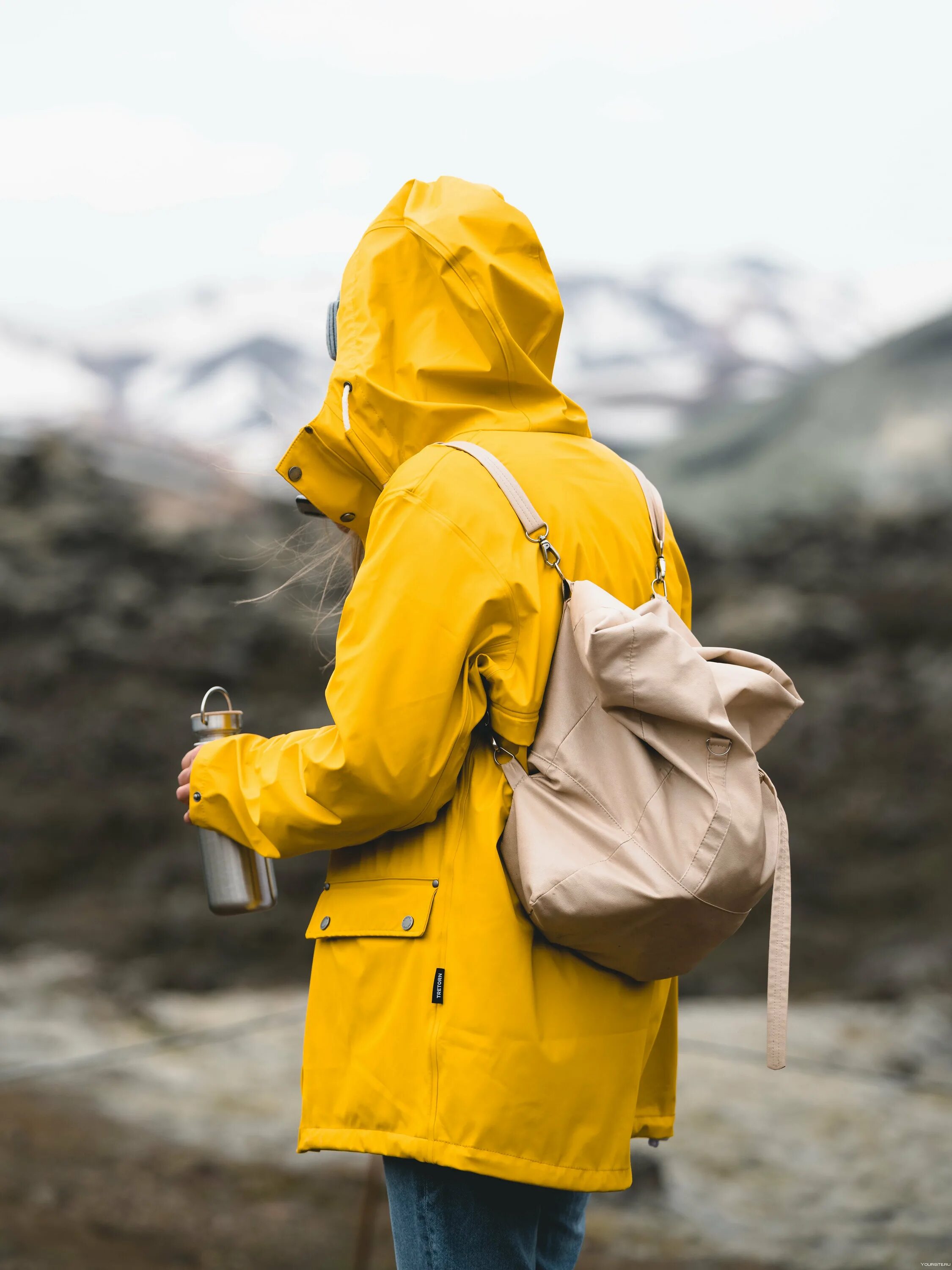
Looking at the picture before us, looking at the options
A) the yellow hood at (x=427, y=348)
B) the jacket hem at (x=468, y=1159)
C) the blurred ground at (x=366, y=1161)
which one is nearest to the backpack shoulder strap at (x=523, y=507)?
the yellow hood at (x=427, y=348)

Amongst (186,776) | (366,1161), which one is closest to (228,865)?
(186,776)

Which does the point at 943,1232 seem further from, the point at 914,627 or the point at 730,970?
the point at 914,627

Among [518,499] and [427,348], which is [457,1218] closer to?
[518,499]

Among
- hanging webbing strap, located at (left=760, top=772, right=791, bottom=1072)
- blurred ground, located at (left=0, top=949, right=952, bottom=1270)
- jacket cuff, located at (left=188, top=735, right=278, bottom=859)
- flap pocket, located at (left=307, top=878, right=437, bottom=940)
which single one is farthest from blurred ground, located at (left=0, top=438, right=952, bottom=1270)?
hanging webbing strap, located at (left=760, top=772, right=791, bottom=1072)

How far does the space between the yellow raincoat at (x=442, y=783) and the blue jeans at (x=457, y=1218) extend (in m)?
0.06

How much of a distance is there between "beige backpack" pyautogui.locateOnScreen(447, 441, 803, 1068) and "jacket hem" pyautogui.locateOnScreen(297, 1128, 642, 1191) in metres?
0.20

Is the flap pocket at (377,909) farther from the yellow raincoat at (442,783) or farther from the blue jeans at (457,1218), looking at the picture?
the blue jeans at (457,1218)

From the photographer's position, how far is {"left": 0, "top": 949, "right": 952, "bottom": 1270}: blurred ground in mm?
2686

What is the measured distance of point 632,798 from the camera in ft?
3.95

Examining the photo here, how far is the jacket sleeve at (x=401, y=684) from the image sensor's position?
1183mm

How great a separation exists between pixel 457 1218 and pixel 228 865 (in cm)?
47

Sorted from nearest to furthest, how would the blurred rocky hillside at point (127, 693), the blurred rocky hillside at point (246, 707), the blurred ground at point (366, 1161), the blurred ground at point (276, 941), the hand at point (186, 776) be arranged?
the hand at point (186, 776) < the blurred ground at point (366, 1161) < the blurred ground at point (276, 941) < the blurred rocky hillside at point (246, 707) < the blurred rocky hillside at point (127, 693)

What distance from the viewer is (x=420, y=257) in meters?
1.40

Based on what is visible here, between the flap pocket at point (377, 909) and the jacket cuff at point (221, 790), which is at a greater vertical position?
the jacket cuff at point (221, 790)
